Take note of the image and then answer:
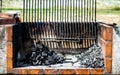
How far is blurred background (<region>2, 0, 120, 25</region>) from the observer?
41.6 feet

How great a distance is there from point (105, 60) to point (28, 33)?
1.96 m

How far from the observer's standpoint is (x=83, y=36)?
25.8 ft

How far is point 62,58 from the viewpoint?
24.9 feet

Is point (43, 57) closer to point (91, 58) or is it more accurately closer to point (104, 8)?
point (91, 58)

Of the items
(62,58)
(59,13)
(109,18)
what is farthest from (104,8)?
(62,58)

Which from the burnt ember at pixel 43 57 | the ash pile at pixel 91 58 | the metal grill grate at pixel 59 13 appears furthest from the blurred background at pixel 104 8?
the burnt ember at pixel 43 57

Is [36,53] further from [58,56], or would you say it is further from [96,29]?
[96,29]

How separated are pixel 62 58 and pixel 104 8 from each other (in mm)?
7501

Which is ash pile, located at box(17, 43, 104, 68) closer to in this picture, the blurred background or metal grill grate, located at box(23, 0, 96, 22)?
metal grill grate, located at box(23, 0, 96, 22)

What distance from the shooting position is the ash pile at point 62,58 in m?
7.01

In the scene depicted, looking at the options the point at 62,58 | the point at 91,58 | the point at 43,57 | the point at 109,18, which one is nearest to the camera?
the point at 91,58

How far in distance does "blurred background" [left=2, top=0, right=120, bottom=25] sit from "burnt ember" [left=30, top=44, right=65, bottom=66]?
5168 mm

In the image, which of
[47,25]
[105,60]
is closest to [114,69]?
[105,60]

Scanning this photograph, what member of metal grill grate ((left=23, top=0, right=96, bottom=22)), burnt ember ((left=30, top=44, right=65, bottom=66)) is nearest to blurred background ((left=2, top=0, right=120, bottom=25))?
metal grill grate ((left=23, top=0, right=96, bottom=22))
